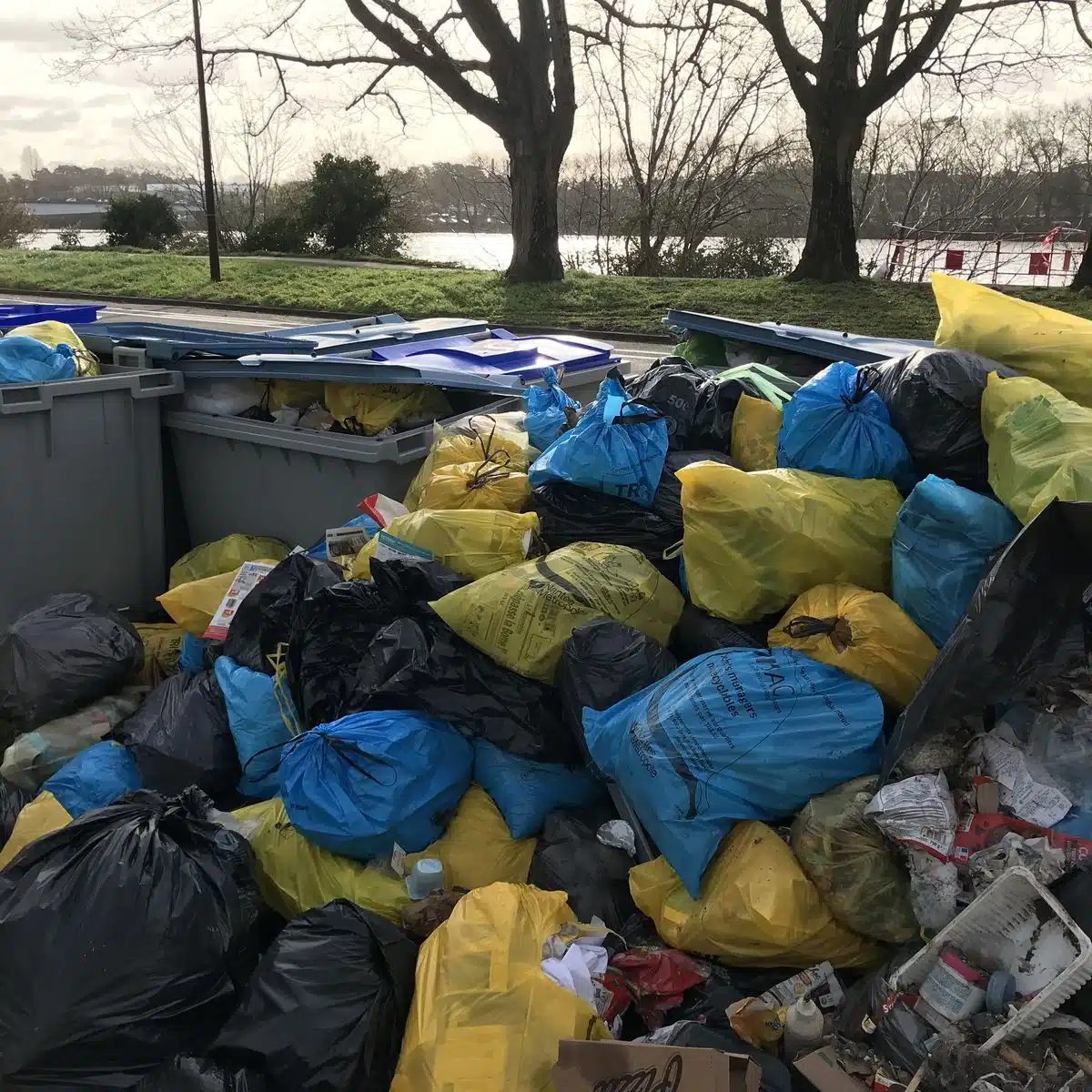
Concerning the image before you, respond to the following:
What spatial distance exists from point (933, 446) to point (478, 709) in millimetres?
1328

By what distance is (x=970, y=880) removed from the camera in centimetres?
171

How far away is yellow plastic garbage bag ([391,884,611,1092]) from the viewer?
63.7 inches

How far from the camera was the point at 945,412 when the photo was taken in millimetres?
2475

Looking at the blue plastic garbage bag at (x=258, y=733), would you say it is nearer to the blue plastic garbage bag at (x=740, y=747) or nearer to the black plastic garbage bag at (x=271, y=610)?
the black plastic garbage bag at (x=271, y=610)

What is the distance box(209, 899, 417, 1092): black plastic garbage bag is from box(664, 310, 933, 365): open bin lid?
103 inches

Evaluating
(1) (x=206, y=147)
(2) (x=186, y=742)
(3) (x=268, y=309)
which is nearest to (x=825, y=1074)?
(2) (x=186, y=742)

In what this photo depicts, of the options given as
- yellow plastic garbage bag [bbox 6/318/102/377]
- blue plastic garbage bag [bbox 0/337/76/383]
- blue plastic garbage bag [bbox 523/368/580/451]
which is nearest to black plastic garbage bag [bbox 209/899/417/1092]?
blue plastic garbage bag [bbox 523/368/580/451]

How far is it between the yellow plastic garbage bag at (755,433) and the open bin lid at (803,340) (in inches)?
30.1

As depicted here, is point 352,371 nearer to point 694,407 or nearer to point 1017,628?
point 694,407

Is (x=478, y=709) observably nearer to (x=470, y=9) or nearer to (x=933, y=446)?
(x=933, y=446)

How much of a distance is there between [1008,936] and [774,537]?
0.98 metres

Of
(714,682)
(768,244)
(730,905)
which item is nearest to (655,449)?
(714,682)

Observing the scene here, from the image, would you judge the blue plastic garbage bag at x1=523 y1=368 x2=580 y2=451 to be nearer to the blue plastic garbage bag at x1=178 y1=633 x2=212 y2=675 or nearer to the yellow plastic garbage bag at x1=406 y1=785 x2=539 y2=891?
the blue plastic garbage bag at x1=178 y1=633 x2=212 y2=675

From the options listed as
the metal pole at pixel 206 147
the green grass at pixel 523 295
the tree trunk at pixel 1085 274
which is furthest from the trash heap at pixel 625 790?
the metal pole at pixel 206 147
